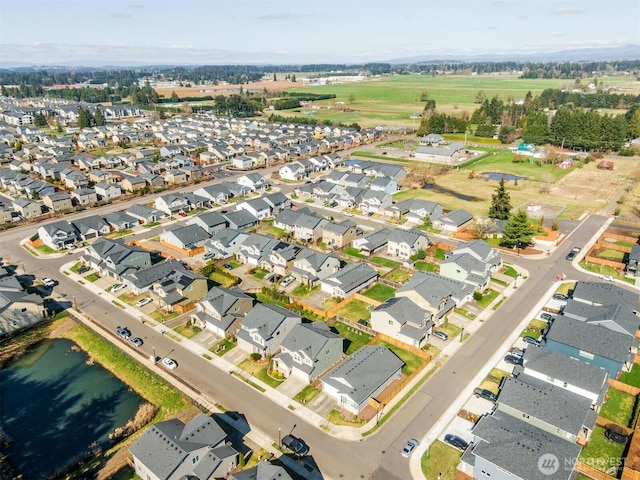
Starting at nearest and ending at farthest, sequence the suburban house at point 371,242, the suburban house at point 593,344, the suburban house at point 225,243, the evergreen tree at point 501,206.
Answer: the suburban house at point 593,344, the suburban house at point 225,243, the suburban house at point 371,242, the evergreen tree at point 501,206

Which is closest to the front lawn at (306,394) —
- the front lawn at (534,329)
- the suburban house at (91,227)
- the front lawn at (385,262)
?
the front lawn at (534,329)

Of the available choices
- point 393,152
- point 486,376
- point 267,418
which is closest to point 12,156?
point 393,152

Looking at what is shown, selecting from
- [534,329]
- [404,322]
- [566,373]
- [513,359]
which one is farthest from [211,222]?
[566,373]

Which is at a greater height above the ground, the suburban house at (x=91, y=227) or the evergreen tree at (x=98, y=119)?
the evergreen tree at (x=98, y=119)

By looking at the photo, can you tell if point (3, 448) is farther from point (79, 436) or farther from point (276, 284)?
point (276, 284)

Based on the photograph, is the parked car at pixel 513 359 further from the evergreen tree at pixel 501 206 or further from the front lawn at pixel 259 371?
the evergreen tree at pixel 501 206

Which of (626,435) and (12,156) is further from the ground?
(12,156)

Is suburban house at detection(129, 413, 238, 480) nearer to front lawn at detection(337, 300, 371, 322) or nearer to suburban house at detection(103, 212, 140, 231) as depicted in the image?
front lawn at detection(337, 300, 371, 322)
